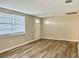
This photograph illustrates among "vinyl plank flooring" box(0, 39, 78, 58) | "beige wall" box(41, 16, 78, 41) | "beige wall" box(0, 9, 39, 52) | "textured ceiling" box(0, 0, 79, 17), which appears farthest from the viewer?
"beige wall" box(41, 16, 78, 41)

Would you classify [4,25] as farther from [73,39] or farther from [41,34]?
[73,39]

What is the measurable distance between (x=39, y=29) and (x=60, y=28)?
2.10 metres

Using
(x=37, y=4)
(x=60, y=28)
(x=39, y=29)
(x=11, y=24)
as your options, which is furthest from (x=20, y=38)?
(x=60, y=28)

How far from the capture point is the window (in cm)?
467

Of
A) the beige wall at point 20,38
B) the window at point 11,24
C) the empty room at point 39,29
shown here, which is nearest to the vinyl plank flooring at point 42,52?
the empty room at point 39,29

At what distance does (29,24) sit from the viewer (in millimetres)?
7281

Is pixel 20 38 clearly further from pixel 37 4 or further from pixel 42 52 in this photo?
pixel 37 4

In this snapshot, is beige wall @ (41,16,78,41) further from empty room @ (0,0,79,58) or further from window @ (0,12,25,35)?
window @ (0,12,25,35)

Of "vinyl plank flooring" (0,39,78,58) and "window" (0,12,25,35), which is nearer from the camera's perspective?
"vinyl plank flooring" (0,39,78,58)

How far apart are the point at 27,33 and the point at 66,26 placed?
145 inches

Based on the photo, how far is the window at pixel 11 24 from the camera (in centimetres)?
467

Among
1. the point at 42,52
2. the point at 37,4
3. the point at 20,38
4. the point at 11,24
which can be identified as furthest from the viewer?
the point at 20,38

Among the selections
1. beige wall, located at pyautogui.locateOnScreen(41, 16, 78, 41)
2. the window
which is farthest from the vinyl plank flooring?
beige wall, located at pyautogui.locateOnScreen(41, 16, 78, 41)

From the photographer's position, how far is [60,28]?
8.68m
